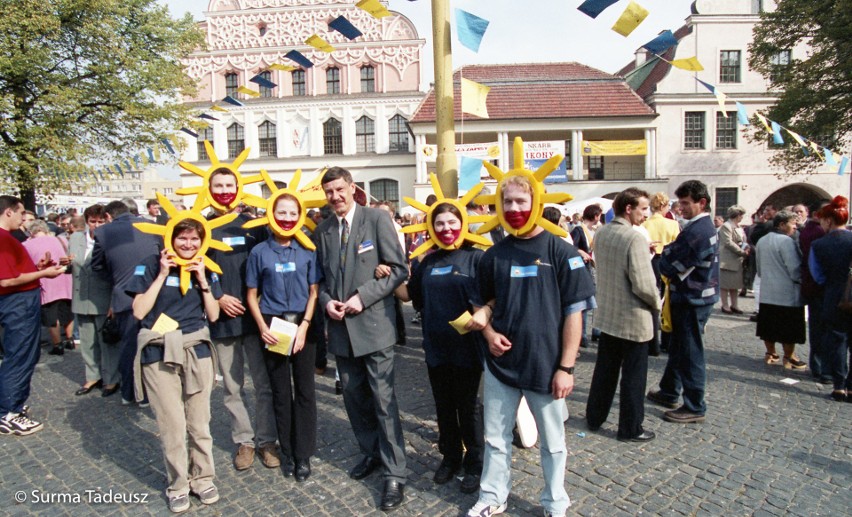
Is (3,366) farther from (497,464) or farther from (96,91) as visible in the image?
(96,91)

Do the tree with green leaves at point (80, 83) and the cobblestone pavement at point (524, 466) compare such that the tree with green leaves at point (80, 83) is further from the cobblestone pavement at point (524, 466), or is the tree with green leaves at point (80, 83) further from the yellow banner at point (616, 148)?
the yellow banner at point (616, 148)

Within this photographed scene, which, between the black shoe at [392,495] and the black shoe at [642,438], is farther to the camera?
the black shoe at [642,438]

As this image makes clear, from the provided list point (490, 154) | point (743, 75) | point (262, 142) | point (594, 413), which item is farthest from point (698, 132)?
point (594, 413)

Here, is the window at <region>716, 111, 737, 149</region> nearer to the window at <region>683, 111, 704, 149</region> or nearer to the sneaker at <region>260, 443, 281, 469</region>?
the window at <region>683, 111, 704, 149</region>

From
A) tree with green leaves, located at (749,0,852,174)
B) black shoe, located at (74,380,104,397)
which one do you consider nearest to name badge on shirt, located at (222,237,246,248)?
black shoe, located at (74,380,104,397)

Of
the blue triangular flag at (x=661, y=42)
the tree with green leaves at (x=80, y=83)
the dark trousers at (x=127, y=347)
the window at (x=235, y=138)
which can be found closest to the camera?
the dark trousers at (x=127, y=347)

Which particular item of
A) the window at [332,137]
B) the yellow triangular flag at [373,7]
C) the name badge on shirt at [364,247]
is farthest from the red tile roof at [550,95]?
the name badge on shirt at [364,247]

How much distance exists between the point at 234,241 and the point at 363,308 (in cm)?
122

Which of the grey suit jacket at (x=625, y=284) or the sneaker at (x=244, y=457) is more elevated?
the grey suit jacket at (x=625, y=284)

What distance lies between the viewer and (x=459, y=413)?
350 centimetres

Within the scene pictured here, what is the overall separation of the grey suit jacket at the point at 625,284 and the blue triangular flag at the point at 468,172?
3.85 feet

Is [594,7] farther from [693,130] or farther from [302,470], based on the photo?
[693,130]

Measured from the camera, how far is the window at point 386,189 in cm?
2994

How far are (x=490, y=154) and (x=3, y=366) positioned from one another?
11026 mm
